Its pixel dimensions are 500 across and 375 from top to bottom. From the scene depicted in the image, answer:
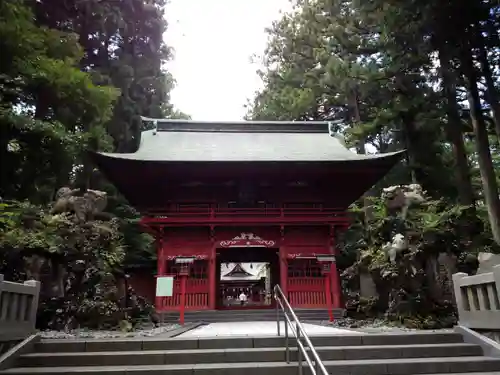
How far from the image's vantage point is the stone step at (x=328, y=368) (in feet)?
15.8

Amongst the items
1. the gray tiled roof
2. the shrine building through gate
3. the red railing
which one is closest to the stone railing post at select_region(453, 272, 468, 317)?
the shrine building through gate

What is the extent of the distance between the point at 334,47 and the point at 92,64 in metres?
11.1

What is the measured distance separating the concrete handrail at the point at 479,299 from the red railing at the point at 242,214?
20.1ft

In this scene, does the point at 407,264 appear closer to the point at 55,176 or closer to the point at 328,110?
the point at 55,176

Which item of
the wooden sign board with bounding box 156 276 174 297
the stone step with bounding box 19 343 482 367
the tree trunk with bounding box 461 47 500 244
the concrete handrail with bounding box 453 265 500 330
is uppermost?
the tree trunk with bounding box 461 47 500 244

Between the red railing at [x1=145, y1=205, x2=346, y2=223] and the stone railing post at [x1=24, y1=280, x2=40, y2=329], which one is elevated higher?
the red railing at [x1=145, y1=205, x2=346, y2=223]

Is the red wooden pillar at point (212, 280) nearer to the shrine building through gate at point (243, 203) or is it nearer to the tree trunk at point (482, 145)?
the shrine building through gate at point (243, 203)

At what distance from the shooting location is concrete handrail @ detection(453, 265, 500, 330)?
5.52 metres

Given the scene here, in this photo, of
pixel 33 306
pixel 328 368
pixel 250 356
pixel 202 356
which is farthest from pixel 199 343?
pixel 33 306

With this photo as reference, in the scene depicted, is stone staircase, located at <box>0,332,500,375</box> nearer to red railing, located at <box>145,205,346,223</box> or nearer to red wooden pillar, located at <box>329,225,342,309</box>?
red wooden pillar, located at <box>329,225,342,309</box>

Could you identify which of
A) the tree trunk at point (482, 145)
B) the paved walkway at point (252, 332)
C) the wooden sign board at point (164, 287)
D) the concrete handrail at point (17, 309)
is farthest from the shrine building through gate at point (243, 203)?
the concrete handrail at point (17, 309)

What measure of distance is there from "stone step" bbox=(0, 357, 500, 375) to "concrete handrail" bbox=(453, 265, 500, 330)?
2.08ft

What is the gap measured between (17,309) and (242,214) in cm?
782

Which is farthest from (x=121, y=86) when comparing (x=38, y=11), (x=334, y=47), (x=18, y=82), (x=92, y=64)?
(x=334, y=47)
